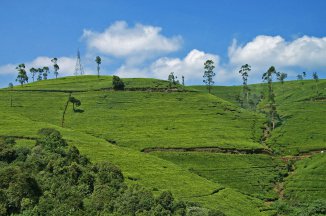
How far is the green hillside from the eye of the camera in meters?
101

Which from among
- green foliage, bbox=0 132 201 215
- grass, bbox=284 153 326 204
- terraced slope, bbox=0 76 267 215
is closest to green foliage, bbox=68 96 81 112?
terraced slope, bbox=0 76 267 215

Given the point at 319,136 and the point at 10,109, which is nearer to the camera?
the point at 319,136

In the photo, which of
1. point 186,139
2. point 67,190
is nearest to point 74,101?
point 186,139

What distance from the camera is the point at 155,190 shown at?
90.7 metres

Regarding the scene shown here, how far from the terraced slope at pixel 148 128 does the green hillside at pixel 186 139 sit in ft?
0.94

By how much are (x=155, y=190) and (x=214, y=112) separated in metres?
89.4

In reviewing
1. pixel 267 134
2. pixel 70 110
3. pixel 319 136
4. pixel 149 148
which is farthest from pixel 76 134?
pixel 319 136

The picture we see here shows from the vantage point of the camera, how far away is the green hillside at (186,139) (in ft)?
333

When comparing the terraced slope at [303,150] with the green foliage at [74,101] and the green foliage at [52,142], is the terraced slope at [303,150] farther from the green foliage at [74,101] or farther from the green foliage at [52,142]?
the green foliage at [74,101]

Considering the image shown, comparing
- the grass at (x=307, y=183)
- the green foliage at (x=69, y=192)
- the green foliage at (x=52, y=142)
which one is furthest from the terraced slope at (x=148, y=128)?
the green foliage at (x=69, y=192)

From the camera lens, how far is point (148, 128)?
151500 mm

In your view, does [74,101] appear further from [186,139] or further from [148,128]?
[186,139]

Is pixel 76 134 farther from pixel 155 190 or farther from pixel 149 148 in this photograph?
pixel 155 190

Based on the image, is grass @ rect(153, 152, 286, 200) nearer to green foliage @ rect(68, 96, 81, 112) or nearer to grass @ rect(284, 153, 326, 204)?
grass @ rect(284, 153, 326, 204)
